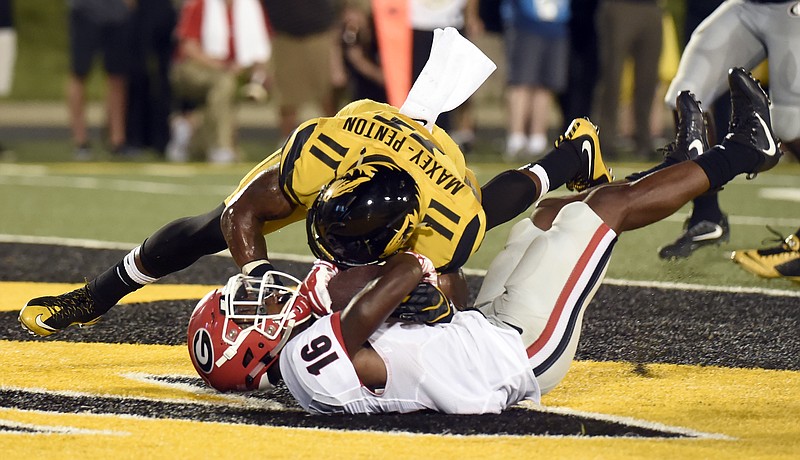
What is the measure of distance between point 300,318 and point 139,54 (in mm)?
9440

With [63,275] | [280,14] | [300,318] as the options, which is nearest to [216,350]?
[300,318]

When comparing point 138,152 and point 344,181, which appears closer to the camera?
point 344,181

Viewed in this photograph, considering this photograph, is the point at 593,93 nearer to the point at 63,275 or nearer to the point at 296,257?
the point at 296,257

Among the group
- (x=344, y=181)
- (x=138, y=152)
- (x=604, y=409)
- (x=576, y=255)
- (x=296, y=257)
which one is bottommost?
(x=138, y=152)

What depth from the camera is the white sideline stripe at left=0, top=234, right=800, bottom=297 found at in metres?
5.98

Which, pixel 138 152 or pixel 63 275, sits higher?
pixel 63 275

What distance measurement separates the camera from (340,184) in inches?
149

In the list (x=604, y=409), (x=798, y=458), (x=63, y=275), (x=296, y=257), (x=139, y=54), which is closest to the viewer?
(x=798, y=458)

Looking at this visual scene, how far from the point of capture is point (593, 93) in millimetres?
13109

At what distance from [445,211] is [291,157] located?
56 centimetres

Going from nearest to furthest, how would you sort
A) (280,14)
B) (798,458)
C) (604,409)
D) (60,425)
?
1. (798,458)
2. (60,425)
3. (604,409)
4. (280,14)

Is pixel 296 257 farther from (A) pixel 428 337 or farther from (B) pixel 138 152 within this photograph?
(B) pixel 138 152

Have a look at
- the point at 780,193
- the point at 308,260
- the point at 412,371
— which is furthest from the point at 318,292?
the point at 780,193

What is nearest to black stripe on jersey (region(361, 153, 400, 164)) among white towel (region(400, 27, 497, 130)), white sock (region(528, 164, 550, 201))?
white towel (region(400, 27, 497, 130))
